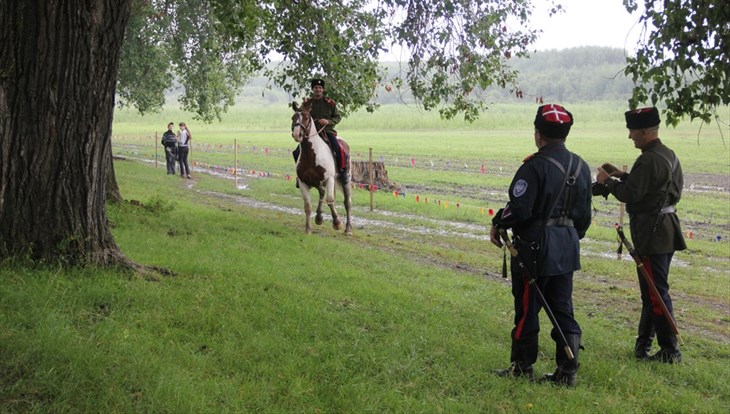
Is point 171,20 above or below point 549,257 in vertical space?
above

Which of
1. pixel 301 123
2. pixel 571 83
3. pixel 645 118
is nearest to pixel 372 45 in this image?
pixel 301 123

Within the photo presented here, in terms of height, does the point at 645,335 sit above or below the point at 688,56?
below

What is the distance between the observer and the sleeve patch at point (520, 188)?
17.3ft

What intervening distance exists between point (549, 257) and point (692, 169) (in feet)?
111

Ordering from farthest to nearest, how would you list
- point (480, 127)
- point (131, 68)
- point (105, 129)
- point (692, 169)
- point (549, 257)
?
point (480, 127) → point (692, 169) → point (131, 68) → point (105, 129) → point (549, 257)

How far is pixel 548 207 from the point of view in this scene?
17.7ft

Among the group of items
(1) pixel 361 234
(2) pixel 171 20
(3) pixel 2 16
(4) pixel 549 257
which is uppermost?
(2) pixel 171 20

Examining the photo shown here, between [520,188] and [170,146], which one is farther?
[170,146]

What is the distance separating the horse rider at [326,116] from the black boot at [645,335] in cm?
812

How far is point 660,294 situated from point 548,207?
1828 millimetres

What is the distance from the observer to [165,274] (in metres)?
7.31

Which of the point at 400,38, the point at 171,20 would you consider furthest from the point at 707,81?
the point at 171,20

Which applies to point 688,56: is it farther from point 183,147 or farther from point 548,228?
point 183,147

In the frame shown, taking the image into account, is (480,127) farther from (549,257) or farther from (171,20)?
(549,257)
